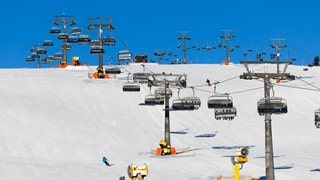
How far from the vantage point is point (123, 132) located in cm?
4731

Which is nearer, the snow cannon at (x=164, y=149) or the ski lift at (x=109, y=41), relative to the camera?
the snow cannon at (x=164, y=149)

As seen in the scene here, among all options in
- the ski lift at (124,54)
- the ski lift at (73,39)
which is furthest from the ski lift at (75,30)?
the ski lift at (124,54)

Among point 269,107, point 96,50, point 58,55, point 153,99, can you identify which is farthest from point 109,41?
point 269,107

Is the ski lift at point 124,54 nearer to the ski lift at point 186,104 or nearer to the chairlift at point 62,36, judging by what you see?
the chairlift at point 62,36

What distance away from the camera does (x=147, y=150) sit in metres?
42.1

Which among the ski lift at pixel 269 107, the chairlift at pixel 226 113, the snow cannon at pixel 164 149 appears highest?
the ski lift at pixel 269 107

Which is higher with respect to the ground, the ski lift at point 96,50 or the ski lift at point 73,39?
the ski lift at point 73,39

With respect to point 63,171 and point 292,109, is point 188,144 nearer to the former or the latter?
point 63,171

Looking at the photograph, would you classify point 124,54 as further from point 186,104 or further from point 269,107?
point 269,107

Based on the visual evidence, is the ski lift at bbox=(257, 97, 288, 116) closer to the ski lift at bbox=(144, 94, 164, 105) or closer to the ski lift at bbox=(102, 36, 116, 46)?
the ski lift at bbox=(144, 94, 164, 105)

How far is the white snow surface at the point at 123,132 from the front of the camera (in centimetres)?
3378

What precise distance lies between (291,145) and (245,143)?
3036 millimetres

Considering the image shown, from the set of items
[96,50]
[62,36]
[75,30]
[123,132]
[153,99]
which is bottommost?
[123,132]

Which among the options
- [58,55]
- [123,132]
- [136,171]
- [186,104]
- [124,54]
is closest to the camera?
[136,171]
